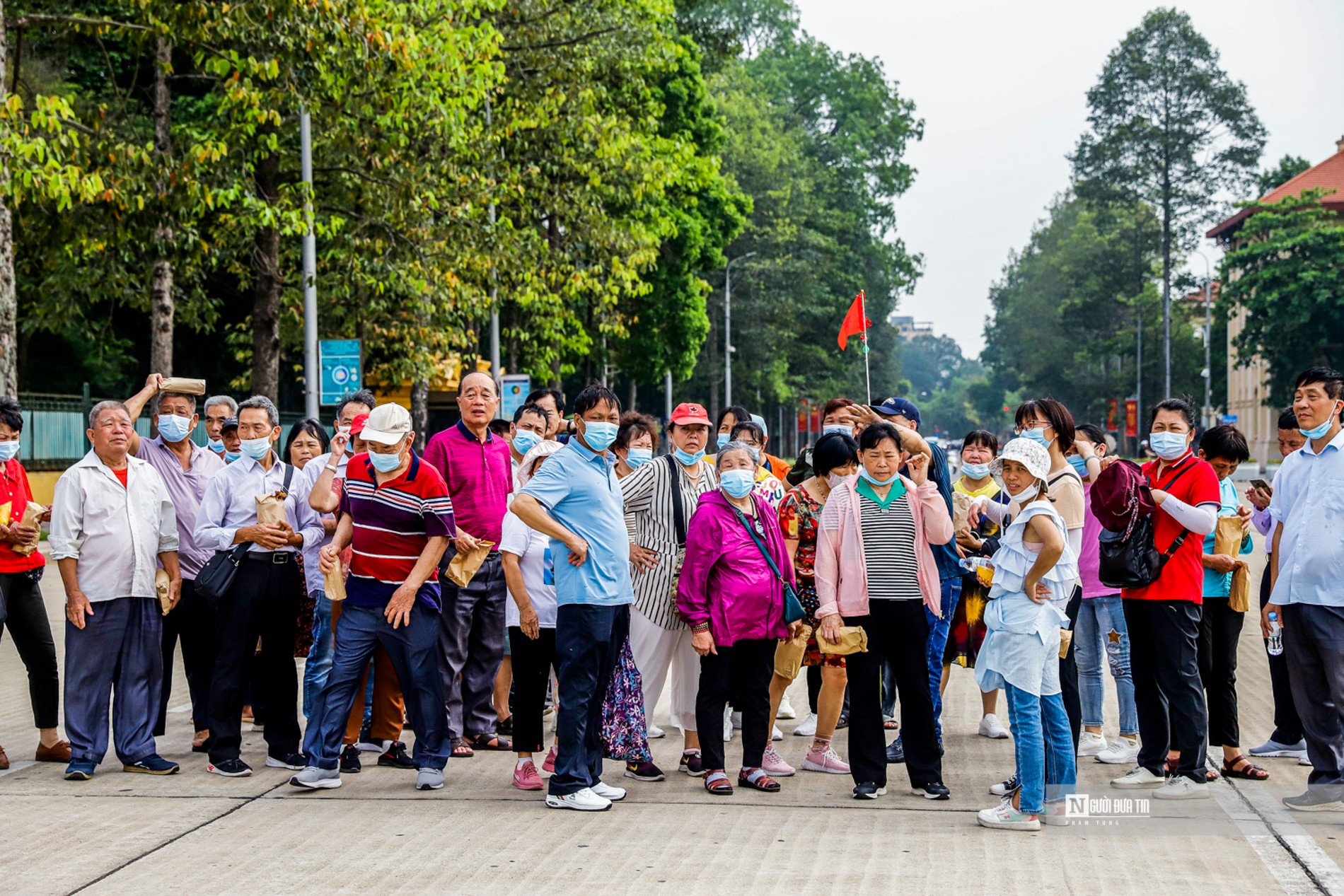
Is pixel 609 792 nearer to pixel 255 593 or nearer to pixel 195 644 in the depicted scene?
pixel 255 593

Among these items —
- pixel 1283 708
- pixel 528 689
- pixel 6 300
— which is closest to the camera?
pixel 528 689

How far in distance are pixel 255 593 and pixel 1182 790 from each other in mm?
4604

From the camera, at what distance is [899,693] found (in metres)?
6.77

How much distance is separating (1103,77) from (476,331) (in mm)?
45336

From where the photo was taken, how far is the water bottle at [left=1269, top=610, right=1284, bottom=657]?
23.6 ft

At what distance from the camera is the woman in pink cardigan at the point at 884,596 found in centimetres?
674

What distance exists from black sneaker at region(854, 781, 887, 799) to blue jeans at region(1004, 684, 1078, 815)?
79 cm

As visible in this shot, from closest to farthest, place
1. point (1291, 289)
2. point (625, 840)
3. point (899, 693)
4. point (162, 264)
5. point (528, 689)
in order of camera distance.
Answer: point (625, 840)
point (899, 693)
point (528, 689)
point (162, 264)
point (1291, 289)

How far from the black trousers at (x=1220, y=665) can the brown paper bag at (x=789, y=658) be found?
78.4 inches

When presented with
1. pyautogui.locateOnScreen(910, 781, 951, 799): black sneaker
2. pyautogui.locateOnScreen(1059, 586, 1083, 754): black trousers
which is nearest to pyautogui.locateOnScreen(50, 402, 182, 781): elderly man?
pyautogui.locateOnScreen(910, 781, 951, 799): black sneaker

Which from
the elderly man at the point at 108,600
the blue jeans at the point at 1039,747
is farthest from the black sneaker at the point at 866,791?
the elderly man at the point at 108,600

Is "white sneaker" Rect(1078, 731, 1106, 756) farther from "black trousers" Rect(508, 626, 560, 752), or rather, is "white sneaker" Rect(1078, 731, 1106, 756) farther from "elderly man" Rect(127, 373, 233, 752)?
"elderly man" Rect(127, 373, 233, 752)

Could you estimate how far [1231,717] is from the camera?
7.29 metres

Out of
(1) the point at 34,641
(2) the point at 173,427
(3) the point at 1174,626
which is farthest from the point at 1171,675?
(1) the point at 34,641
